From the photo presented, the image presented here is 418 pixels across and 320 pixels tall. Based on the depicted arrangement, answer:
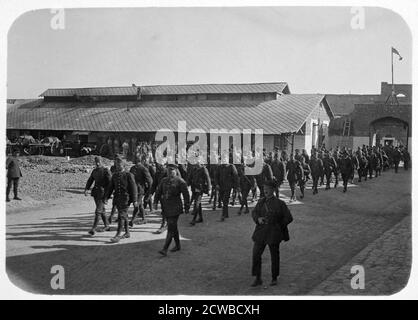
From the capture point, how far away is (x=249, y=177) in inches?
523

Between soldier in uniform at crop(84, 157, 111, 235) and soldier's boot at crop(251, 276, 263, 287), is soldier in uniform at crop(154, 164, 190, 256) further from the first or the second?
soldier's boot at crop(251, 276, 263, 287)

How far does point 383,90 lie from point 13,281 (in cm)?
3441

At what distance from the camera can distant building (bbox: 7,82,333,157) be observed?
25.3 meters

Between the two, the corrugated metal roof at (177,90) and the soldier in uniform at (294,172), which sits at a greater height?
the corrugated metal roof at (177,90)

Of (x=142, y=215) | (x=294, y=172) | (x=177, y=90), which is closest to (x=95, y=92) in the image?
(x=177, y=90)

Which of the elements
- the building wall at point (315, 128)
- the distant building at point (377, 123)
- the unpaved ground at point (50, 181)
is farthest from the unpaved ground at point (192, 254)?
the distant building at point (377, 123)

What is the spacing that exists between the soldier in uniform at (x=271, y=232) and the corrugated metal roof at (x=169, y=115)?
1719 cm

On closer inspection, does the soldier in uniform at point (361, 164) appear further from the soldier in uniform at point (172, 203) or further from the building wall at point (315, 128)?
the soldier in uniform at point (172, 203)

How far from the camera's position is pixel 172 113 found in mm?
28156

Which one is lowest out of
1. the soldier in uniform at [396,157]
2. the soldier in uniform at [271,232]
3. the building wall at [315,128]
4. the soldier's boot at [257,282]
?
the soldier's boot at [257,282]

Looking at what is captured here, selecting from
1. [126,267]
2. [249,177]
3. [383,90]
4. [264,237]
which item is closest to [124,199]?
[126,267]

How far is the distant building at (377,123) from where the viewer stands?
27.3m

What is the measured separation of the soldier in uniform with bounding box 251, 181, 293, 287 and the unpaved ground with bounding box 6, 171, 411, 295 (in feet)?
1.03
